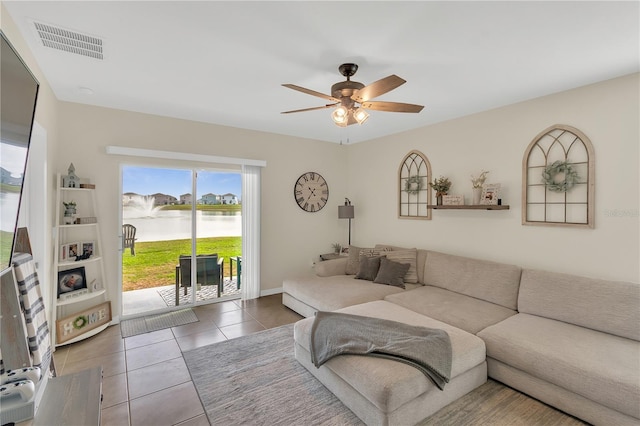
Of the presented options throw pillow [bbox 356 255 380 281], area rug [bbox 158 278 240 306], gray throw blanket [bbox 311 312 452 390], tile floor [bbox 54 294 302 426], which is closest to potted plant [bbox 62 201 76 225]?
tile floor [bbox 54 294 302 426]

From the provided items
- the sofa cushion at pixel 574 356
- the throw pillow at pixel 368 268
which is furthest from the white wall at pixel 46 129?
the sofa cushion at pixel 574 356

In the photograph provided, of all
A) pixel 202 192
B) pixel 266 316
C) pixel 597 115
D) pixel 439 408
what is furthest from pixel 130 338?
pixel 597 115

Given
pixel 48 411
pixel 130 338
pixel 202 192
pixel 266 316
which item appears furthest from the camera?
pixel 202 192

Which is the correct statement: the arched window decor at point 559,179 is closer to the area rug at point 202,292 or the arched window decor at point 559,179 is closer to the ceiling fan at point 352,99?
the ceiling fan at point 352,99

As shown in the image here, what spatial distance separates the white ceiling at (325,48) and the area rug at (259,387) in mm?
2668

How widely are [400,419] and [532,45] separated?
278 cm

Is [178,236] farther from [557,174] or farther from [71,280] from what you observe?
[557,174]

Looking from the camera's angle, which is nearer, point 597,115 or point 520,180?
point 597,115

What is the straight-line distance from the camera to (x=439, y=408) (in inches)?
83.6

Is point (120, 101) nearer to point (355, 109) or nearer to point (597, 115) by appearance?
point (355, 109)

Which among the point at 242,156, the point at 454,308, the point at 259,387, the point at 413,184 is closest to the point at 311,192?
the point at 242,156

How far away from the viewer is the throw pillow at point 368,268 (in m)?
4.07

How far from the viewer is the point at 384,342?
7.39 feet

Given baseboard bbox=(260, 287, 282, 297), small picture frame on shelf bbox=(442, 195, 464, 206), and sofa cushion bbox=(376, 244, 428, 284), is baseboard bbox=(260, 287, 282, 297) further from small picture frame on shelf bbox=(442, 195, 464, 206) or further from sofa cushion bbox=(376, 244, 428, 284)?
small picture frame on shelf bbox=(442, 195, 464, 206)
